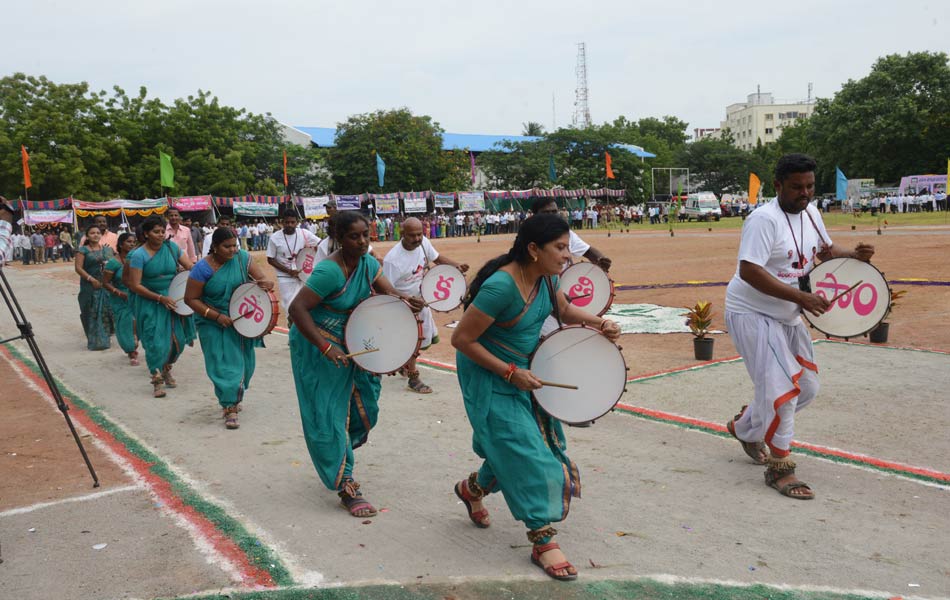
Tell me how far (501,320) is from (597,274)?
13.5ft

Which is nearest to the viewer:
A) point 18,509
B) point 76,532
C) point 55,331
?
point 76,532

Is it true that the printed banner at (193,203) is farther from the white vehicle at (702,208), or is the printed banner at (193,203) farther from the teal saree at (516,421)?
the teal saree at (516,421)

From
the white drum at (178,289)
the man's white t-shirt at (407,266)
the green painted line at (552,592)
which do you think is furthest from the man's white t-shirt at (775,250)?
the white drum at (178,289)

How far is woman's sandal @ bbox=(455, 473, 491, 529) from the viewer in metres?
4.52

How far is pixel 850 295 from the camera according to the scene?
18.1 feet

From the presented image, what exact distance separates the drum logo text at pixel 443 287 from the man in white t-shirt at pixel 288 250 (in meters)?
2.60

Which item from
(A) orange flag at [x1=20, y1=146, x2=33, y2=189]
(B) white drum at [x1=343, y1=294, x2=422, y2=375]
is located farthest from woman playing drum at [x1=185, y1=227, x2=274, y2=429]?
(A) orange flag at [x1=20, y1=146, x2=33, y2=189]

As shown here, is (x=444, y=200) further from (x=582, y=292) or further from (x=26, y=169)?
(x=582, y=292)

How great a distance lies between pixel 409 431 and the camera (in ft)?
22.5

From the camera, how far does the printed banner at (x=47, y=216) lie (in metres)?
40.4

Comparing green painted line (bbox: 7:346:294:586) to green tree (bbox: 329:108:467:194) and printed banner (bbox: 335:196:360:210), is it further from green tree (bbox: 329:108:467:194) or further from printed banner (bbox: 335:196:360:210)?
green tree (bbox: 329:108:467:194)

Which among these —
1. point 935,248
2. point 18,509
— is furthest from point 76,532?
point 935,248

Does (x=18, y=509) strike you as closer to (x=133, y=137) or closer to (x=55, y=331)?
(x=55, y=331)

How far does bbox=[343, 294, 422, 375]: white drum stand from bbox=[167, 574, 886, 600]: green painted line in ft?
5.37
